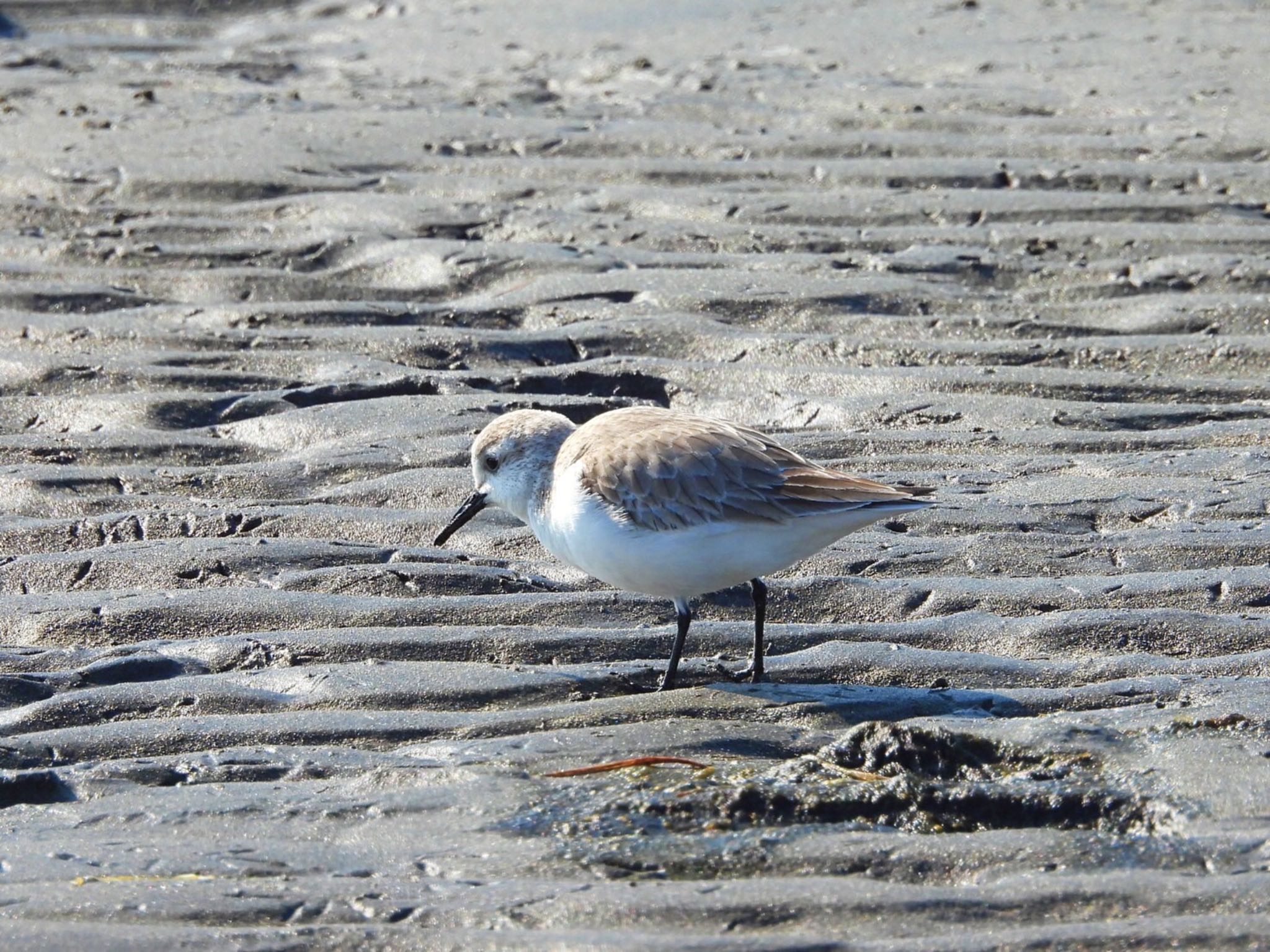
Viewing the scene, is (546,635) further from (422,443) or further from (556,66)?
(556,66)

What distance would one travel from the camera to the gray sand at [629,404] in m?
3.21

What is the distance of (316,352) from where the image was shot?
6148 millimetres

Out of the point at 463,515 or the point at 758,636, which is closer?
the point at 758,636

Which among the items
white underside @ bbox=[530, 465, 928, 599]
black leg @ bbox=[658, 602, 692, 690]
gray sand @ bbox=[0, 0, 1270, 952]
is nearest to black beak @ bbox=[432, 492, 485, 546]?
gray sand @ bbox=[0, 0, 1270, 952]

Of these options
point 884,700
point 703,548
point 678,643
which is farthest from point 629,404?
point 884,700

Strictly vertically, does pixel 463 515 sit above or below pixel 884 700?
above

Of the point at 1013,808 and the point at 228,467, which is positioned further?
the point at 228,467

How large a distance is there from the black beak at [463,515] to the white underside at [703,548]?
551 mm

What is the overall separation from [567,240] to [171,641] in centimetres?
310

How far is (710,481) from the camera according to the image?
14.4 feet

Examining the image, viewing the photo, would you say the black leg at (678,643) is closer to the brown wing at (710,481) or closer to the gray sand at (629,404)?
the gray sand at (629,404)

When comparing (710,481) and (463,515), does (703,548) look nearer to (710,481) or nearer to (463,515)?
(710,481)

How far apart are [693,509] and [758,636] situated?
367mm

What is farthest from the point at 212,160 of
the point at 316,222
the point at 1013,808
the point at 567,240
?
the point at 1013,808
